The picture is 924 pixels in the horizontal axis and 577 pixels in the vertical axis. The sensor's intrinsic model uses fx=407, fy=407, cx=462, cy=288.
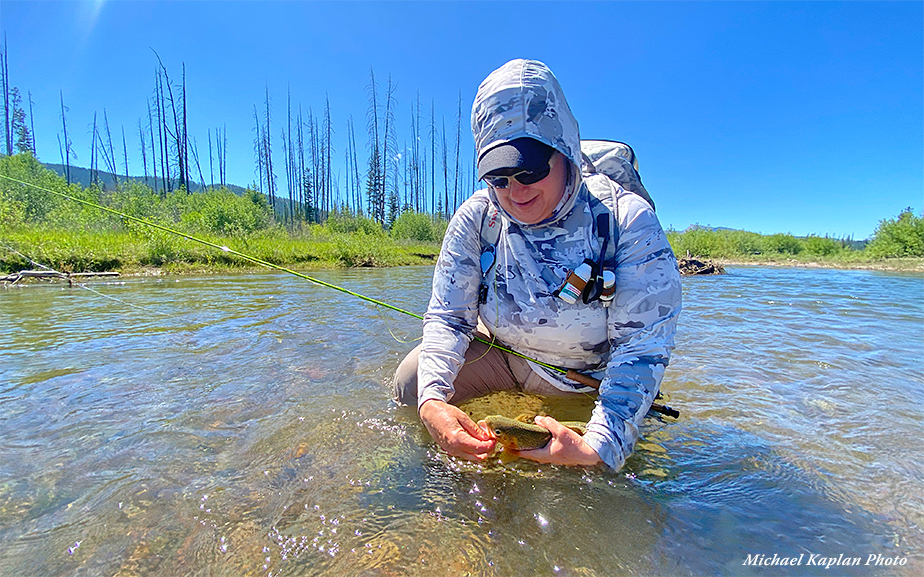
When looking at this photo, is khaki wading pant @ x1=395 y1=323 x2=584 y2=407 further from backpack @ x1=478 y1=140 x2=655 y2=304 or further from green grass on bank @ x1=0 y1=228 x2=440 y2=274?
green grass on bank @ x1=0 y1=228 x2=440 y2=274

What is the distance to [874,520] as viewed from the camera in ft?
4.36

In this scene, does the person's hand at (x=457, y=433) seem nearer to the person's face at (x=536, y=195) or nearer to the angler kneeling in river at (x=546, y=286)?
the angler kneeling in river at (x=546, y=286)

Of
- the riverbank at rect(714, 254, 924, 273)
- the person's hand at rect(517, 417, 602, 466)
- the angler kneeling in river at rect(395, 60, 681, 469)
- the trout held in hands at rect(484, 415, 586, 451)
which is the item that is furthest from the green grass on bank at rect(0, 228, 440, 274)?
the riverbank at rect(714, 254, 924, 273)

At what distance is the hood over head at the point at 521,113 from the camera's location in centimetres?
148

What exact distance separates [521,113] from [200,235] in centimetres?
1624

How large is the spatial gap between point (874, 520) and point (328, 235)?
23.7 meters

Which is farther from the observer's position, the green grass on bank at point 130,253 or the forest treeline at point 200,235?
the forest treeline at point 200,235

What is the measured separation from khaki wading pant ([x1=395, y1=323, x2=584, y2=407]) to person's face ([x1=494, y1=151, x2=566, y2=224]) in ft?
2.28

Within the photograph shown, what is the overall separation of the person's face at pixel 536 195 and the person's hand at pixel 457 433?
828 millimetres

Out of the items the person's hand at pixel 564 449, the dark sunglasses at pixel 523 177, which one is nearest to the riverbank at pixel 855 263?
the dark sunglasses at pixel 523 177

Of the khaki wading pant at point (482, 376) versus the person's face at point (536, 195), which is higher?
the person's face at point (536, 195)

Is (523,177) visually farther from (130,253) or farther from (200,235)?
(200,235)

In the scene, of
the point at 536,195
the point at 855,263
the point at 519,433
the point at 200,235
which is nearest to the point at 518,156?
the point at 536,195

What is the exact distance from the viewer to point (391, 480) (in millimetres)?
1491
